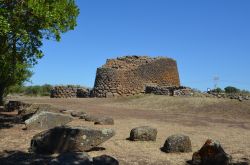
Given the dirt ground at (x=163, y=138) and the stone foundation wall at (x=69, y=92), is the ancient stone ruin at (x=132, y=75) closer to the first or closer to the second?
the stone foundation wall at (x=69, y=92)

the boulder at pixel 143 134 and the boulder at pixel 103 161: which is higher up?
the boulder at pixel 143 134

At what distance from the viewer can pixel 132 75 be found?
50.9 meters

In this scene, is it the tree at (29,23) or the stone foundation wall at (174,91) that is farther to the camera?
the stone foundation wall at (174,91)

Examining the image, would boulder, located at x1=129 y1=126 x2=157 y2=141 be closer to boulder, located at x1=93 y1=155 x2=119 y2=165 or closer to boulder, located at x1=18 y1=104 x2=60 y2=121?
boulder, located at x1=93 y1=155 x2=119 y2=165

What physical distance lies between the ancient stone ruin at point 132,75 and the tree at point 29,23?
3052 cm

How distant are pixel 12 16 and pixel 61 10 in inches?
74.7

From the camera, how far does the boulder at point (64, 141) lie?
38.9 ft

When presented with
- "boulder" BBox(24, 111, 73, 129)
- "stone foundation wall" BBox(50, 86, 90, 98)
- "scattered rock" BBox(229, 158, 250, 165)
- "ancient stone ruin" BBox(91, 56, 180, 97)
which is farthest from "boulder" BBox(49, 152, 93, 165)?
"stone foundation wall" BBox(50, 86, 90, 98)

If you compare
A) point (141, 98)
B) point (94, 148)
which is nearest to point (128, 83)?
point (141, 98)

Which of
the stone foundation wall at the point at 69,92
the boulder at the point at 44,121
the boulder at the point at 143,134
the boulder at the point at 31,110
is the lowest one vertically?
the boulder at the point at 143,134

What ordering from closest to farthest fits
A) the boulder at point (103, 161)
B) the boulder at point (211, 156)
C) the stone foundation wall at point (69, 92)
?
1. the boulder at point (103, 161)
2. the boulder at point (211, 156)
3. the stone foundation wall at point (69, 92)

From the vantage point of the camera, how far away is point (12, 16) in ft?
52.6

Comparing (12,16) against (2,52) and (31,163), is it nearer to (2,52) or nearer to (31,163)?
(2,52)

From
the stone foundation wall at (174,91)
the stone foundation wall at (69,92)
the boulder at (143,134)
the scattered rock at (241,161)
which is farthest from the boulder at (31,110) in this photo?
the stone foundation wall at (69,92)
